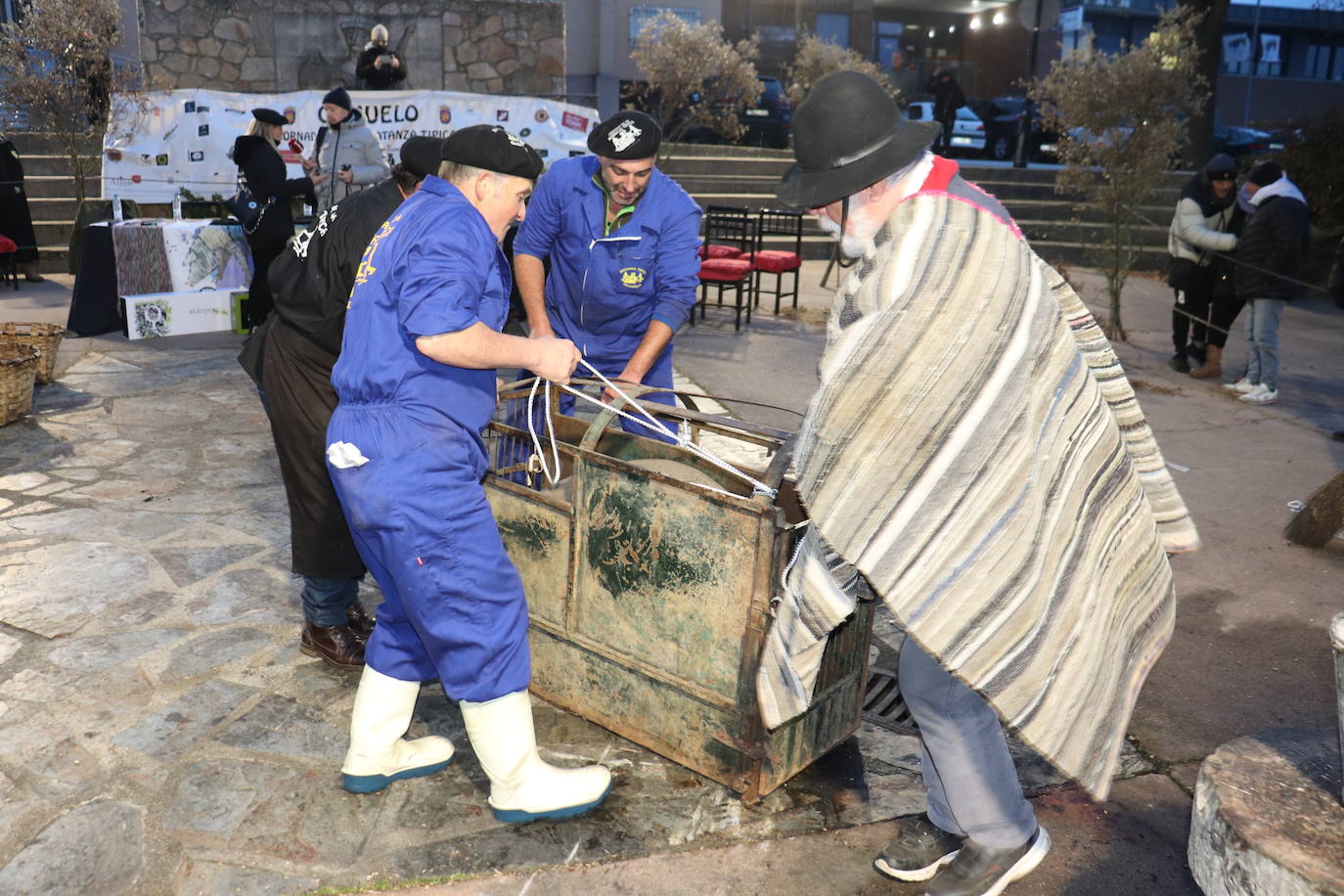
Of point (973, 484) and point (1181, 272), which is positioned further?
point (1181, 272)

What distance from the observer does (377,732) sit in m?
3.33

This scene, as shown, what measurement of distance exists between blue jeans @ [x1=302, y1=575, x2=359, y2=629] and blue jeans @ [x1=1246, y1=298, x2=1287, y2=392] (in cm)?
768

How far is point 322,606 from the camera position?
13.5 feet

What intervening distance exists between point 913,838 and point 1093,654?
34.5 inches

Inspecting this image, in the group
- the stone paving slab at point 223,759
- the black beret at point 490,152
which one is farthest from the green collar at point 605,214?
the stone paving slab at point 223,759

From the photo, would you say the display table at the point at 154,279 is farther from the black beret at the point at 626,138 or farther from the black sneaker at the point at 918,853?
the black sneaker at the point at 918,853

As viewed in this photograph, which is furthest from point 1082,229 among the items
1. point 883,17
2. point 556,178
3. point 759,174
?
point 883,17

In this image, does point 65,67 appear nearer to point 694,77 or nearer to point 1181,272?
point 694,77

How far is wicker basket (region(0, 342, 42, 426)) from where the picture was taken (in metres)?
6.67

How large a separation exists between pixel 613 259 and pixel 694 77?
14179 millimetres

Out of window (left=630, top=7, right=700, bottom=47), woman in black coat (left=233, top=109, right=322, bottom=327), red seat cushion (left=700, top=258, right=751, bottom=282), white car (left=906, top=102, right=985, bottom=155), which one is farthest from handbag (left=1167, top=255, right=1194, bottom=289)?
window (left=630, top=7, right=700, bottom=47)

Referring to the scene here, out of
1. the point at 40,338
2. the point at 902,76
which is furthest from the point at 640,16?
the point at 40,338

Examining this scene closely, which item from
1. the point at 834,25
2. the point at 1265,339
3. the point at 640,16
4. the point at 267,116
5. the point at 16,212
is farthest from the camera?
the point at 834,25

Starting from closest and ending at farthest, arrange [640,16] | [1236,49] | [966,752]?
[966,752], [640,16], [1236,49]
